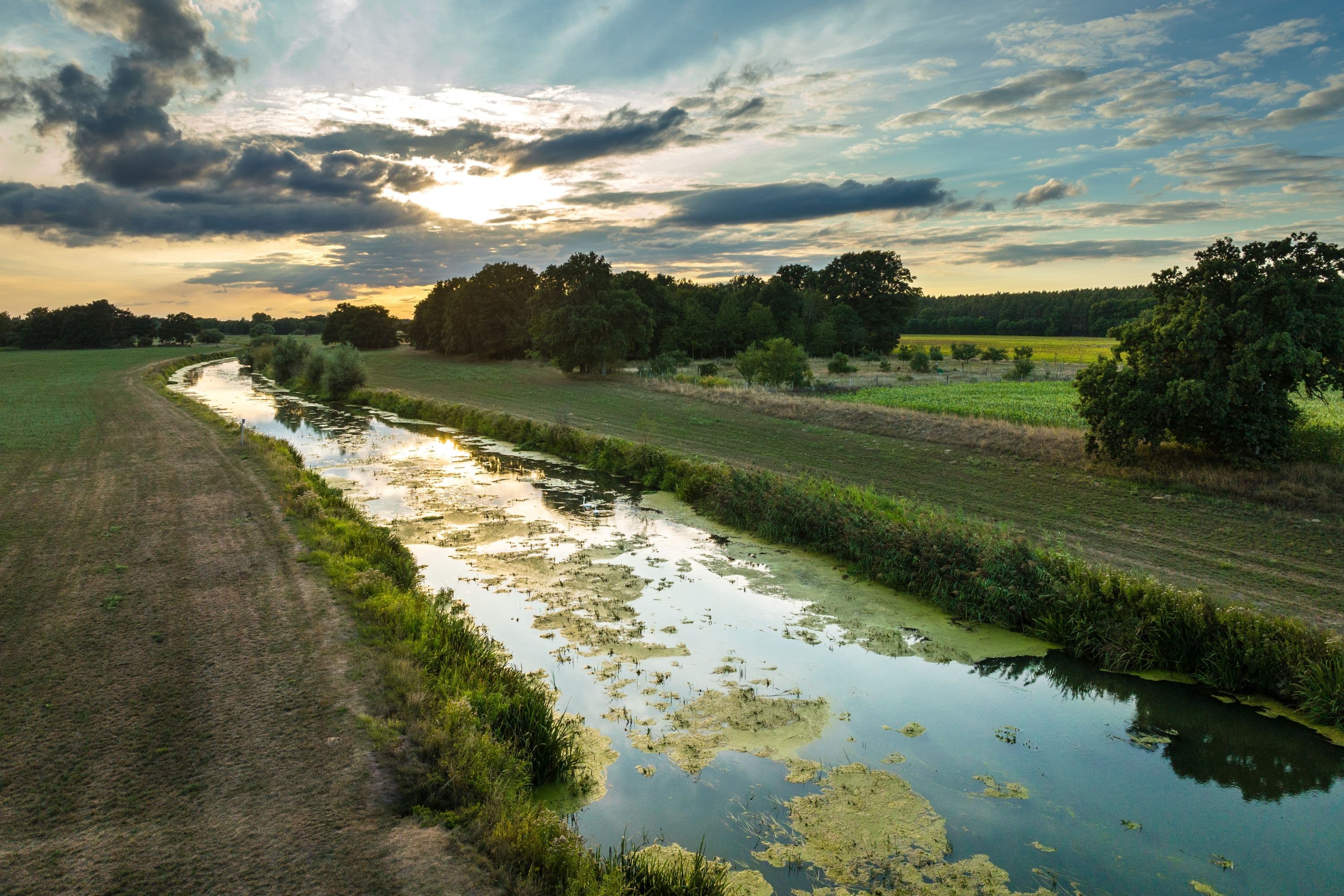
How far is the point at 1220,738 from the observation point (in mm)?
8453

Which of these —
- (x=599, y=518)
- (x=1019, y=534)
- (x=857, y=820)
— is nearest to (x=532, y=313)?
(x=599, y=518)

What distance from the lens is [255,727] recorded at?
723cm

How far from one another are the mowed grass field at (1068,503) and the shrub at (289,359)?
1380 inches

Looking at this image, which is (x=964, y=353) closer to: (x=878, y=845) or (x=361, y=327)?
(x=878, y=845)

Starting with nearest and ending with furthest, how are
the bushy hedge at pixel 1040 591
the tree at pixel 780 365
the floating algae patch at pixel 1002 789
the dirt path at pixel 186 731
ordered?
the dirt path at pixel 186 731, the floating algae patch at pixel 1002 789, the bushy hedge at pixel 1040 591, the tree at pixel 780 365

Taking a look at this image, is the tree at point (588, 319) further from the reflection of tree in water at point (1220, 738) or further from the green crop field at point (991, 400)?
the reflection of tree in water at point (1220, 738)

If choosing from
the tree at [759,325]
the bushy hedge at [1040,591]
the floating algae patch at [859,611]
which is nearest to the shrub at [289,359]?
the tree at [759,325]

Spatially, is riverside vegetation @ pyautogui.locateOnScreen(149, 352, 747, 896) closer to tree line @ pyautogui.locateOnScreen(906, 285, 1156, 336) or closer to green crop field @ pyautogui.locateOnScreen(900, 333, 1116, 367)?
green crop field @ pyautogui.locateOnScreen(900, 333, 1116, 367)

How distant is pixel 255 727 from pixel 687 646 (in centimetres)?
576

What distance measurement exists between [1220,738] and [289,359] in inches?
2631

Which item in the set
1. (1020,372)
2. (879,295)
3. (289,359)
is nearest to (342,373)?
(289,359)

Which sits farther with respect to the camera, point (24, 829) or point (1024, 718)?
point (1024, 718)

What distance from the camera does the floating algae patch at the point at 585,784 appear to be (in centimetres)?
727

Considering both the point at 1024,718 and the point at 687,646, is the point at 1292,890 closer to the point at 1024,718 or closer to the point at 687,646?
the point at 1024,718
